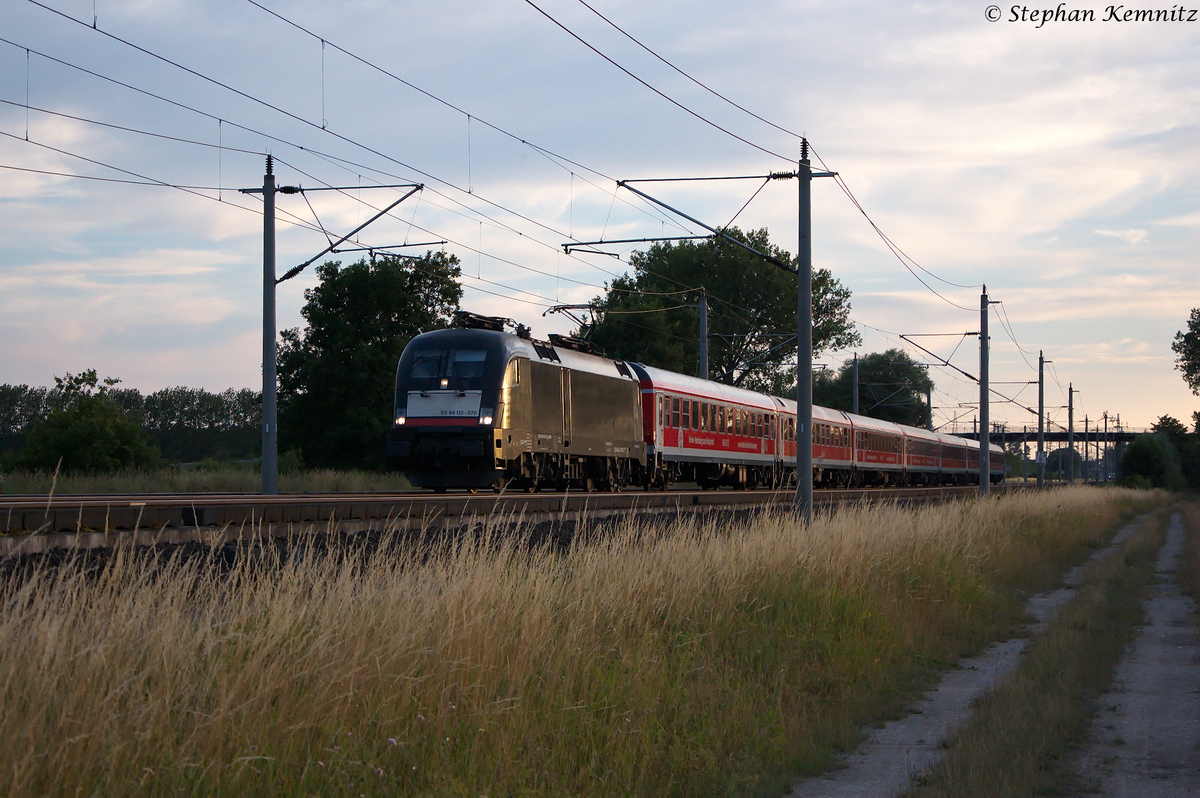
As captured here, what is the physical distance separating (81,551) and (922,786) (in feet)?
23.5

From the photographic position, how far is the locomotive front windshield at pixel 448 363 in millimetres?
21562

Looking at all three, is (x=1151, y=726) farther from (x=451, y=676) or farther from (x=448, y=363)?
(x=448, y=363)

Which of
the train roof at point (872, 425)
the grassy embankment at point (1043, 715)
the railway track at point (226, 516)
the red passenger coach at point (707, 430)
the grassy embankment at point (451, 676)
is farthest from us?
the train roof at point (872, 425)

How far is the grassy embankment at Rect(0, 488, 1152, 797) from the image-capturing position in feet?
15.3

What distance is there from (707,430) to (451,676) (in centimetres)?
2784

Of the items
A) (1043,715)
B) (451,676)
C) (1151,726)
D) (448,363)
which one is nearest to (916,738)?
(1043,715)

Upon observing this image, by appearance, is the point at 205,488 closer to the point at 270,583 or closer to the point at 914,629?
the point at 914,629

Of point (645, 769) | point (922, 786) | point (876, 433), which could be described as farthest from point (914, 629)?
point (876, 433)

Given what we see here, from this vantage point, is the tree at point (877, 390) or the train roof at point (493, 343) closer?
the train roof at point (493, 343)

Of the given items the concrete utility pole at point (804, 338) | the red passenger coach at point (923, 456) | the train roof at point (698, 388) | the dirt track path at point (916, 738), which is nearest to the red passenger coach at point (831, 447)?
the train roof at point (698, 388)

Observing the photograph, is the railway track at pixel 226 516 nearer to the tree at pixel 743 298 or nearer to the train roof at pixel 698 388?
the train roof at pixel 698 388

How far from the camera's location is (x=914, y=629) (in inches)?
485

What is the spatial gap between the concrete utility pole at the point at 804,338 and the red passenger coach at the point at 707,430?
1147 cm

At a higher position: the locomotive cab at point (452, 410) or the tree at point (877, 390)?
the tree at point (877, 390)
